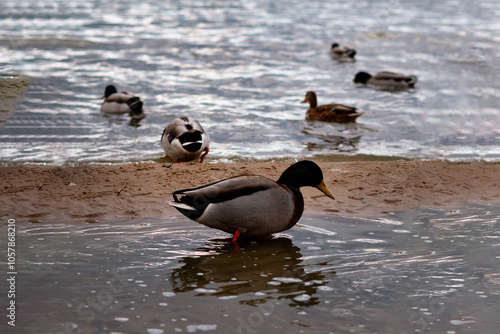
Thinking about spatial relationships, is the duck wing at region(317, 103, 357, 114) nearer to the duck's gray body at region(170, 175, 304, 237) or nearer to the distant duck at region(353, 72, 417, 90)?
the distant duck at region(353, 72, 417, 90)

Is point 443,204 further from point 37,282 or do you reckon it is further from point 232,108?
point 232,108

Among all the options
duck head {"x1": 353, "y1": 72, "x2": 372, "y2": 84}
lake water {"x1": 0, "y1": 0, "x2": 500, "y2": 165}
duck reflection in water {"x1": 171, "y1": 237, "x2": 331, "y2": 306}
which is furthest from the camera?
duck head {"x1": 353, "y1": 72, "x2": 372, "y2": 84}

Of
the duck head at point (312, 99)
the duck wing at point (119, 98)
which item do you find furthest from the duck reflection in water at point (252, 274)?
the duck head at point (312, 99)

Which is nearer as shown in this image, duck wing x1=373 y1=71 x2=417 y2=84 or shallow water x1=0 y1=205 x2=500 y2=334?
shallow water x1=0 y1=205 x2=500 y2=334

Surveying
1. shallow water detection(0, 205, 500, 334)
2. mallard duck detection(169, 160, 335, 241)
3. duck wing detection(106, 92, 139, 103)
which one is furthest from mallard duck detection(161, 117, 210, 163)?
mallard duck detection(169, 160, 335, 241)

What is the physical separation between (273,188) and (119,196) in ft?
6.83

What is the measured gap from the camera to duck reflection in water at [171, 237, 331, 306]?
5.14 metres

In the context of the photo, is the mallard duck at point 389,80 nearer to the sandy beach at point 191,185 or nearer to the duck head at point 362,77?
the duck head at point 362,77

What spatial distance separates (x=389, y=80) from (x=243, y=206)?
1157 cm

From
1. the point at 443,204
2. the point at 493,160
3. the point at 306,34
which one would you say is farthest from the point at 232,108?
the point at 306,34

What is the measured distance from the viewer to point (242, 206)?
239 inches

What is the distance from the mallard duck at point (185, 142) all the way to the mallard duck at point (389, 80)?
7654mm

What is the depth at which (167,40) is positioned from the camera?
73.8ft

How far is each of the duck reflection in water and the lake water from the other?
13.2 feet
